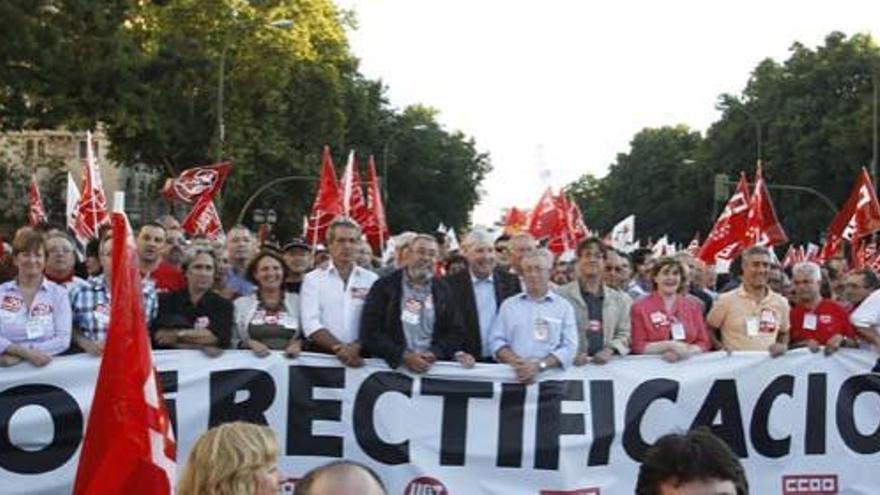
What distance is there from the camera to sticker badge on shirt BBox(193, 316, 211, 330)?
26.2ft

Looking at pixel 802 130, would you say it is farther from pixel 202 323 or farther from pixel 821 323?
pixel 202 323

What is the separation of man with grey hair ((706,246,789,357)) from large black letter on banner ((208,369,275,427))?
2.87m

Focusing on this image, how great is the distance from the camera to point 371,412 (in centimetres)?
798

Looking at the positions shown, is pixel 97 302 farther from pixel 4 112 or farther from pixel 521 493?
pixel 4 112

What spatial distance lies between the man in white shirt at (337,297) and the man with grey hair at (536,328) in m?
0.83

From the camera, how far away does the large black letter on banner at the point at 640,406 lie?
8.28 m

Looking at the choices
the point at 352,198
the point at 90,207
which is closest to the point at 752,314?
the point at 90,207

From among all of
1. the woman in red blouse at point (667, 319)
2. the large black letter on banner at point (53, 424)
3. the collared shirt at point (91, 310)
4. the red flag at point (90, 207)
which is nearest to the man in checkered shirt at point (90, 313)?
the collared shirt at point (91, 310)

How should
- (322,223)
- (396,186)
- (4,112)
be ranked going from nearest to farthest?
(322,223) < (4,112) < (396,186)

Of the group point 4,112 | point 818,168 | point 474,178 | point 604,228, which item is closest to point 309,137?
point 818,168

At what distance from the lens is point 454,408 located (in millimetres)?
8125

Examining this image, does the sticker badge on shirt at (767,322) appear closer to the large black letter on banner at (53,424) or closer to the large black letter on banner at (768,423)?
the large black letter on banner at (768,423)

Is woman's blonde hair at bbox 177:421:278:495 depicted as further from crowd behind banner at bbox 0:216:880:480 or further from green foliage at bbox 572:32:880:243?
green foliage at bbox 572:32:880:243

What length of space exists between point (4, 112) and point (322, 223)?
10281 mm
